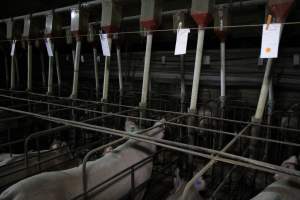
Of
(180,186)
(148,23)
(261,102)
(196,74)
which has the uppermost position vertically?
(148,23)

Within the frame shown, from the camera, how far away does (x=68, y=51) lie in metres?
4.68

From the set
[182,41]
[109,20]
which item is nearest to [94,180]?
[182,41]

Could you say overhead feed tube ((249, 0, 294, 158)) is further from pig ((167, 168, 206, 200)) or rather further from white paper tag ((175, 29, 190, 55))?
white paper tag ((175, 29, 190, 55))

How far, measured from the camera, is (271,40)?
4.27ft

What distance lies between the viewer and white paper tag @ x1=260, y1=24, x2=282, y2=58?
4.21 ft

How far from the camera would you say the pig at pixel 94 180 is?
0.95 meters

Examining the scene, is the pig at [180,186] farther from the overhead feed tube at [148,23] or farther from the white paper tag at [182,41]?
the white paper tag at [182,41]

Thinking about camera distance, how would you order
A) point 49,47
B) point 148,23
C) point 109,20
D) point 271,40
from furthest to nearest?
point 49,47
point 109,20
point 148,23
point 271,40

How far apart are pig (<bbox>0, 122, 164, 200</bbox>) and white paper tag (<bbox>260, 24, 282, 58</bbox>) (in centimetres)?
82

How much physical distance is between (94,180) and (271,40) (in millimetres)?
1144

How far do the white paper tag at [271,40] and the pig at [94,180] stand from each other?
0.82 meters

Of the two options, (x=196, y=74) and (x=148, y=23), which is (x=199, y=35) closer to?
(x=196, y=74)

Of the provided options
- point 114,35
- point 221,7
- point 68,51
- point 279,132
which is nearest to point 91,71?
point 68,51

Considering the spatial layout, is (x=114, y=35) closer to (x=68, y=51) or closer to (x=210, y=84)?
(x=210, y=84)
